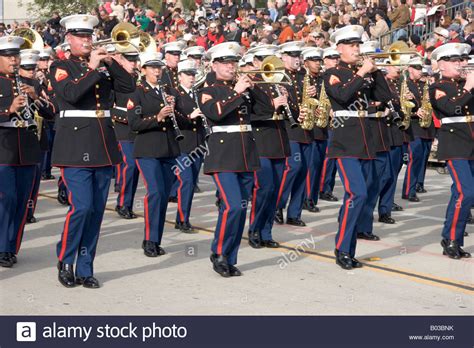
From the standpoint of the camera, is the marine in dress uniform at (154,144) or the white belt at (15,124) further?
the marine in dress uniform at (154,144)

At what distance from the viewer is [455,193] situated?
10195 mm

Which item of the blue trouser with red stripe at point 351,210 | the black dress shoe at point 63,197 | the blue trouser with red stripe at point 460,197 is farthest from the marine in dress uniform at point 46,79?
the blue trouser with red stripe at point 460,197

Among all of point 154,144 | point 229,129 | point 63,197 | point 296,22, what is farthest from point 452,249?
point 296,22

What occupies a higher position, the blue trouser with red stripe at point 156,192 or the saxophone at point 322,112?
the saxophone at point 322,112

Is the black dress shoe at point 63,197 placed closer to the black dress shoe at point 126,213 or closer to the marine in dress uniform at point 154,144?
the black dress shoe at point 126,213

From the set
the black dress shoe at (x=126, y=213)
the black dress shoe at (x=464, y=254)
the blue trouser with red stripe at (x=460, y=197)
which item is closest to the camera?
the blue trouser with red stripe at (x=460, y=197)

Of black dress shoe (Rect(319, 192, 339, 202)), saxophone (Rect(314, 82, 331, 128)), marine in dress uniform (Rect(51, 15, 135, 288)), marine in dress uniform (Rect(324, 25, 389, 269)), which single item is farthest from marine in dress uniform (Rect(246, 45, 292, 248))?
black dress shoe (Rect(319, 192, 339, 202))

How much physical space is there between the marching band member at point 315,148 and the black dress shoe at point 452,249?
9.24 ft

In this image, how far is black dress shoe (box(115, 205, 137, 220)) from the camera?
12261 mm

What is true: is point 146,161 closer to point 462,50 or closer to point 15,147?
point 15,147

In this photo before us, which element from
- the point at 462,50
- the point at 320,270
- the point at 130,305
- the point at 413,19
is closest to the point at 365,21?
the point at 413,19

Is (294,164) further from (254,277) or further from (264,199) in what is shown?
(254,277)

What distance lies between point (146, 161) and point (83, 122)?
1673 millimetres

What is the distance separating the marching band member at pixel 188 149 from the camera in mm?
11398
